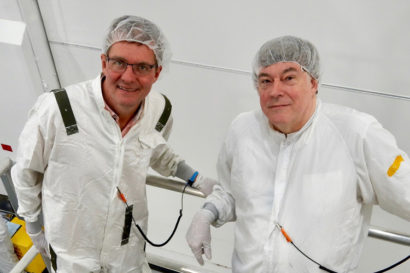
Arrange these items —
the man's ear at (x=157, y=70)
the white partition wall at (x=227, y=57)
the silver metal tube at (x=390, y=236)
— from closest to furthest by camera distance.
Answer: the silver metal tube at (x=390, y=236) < the man's ear at (x=157, y=70) < the white partition wall at (x=227, y=57)

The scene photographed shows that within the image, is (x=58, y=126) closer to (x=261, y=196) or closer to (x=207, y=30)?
(x=261, y=196)

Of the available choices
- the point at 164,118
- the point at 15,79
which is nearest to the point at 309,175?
the point at 164,118

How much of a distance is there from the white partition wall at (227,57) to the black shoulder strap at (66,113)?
81 centimetres

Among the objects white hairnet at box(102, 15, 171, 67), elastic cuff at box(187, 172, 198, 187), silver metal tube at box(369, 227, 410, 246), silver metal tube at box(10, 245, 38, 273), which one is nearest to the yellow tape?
silver metal tube at box(369, 227, 410, 246)

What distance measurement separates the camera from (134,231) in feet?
4.59

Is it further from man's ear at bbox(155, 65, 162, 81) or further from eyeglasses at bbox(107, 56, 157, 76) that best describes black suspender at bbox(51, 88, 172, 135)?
man's ear at bbox(155, 65, 162, 81)

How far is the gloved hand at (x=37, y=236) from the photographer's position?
142cm

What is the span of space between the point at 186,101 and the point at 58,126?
36.6 inches

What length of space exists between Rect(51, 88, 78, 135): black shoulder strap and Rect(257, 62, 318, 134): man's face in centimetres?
65

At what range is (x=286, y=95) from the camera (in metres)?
1.05

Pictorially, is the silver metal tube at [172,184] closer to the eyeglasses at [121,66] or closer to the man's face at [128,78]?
the man's face at [128,78]

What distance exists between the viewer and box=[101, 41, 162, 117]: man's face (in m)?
1.16

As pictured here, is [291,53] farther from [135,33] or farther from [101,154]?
[101,154]

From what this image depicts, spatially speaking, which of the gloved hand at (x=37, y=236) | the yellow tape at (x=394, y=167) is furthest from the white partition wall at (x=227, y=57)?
the gloved hand at (x=37, y=236)
